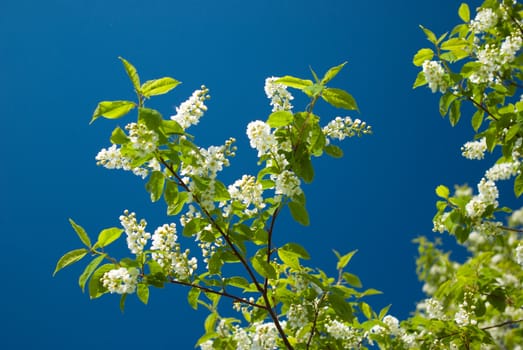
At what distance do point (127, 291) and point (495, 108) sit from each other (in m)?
3.56

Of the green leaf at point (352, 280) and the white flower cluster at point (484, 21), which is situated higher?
the white flower cluster at point (484, 21)

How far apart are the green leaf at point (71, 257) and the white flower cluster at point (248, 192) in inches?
37.0

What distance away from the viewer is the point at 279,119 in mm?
2781

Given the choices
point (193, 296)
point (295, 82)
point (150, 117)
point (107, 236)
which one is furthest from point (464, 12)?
point (107, 236)

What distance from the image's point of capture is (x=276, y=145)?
2990 mm

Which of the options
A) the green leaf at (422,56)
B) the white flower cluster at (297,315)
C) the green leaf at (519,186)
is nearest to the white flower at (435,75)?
the green leaf at (422,56)

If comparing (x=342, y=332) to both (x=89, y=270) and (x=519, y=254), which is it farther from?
(x=519, y=254)

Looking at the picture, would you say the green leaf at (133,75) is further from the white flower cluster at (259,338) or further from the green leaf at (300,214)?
the white flower cluster at (259,338)

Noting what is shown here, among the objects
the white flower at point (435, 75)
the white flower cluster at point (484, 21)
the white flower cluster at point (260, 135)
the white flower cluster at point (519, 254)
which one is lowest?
the white flower cluster at point (519, 254)

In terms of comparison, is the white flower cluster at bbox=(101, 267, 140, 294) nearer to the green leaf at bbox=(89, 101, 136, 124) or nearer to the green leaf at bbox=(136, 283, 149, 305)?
the green leaf at bbox=(136, 283, 149, 305)

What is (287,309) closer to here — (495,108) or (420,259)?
(495,108)

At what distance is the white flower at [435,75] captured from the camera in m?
4.32

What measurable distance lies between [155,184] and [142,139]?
0.28 meters

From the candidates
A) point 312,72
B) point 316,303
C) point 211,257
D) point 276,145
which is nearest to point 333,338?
point 316,303
